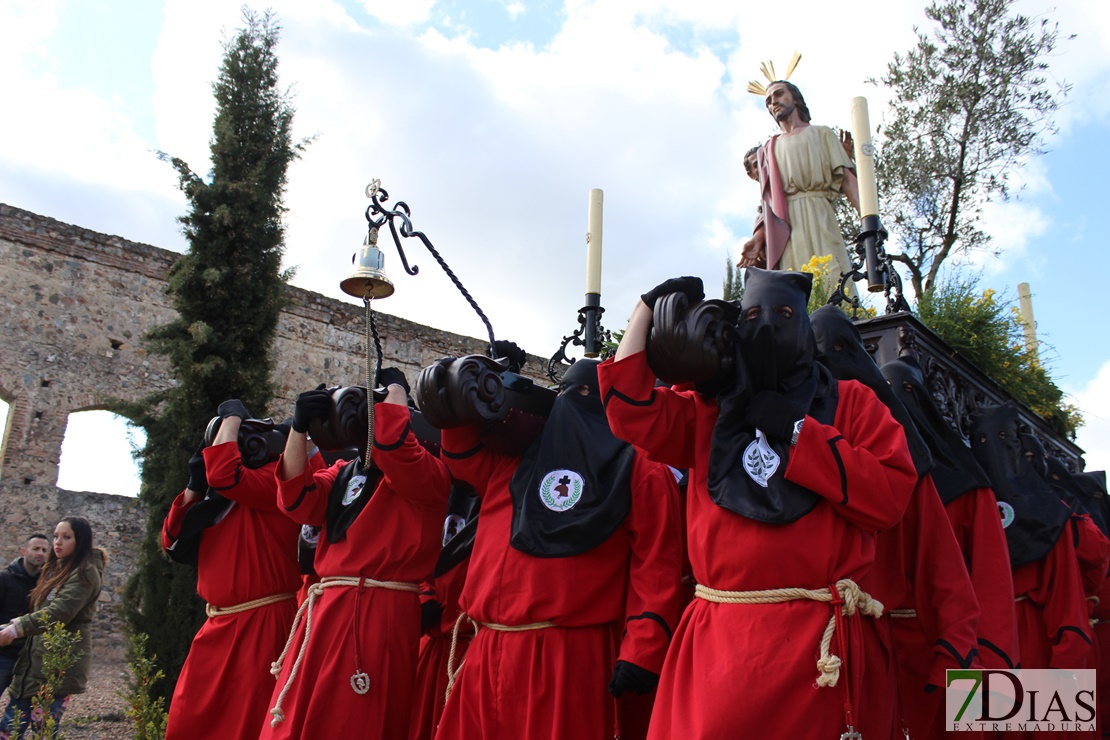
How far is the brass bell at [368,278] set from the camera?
134 inches

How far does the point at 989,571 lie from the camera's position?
296 cm

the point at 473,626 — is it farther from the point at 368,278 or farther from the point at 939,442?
the point at 939,442

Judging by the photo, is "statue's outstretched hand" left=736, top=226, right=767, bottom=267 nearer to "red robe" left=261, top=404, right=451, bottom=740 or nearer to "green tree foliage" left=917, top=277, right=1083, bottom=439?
"green tree foliage" left=917, top=277, right=1083, bottom=439

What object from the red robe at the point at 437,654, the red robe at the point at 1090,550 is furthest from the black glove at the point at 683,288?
the red robe at the point at 1090,550

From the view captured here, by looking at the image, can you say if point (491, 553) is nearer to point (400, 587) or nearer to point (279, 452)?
point (400, 587)

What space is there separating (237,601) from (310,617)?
880 mm

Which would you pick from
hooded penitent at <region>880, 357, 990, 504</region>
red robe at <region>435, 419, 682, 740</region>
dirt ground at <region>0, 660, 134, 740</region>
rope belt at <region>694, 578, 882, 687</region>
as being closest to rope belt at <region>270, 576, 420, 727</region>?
red robe at <region>435, 419, 682, 740</region>

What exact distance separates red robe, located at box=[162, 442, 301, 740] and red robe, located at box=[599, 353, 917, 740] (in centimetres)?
253

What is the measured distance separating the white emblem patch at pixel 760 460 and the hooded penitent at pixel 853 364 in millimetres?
666

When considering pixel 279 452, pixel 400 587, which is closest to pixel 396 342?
pixel 279 452

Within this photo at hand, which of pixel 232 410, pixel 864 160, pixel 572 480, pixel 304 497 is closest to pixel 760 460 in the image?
pixel 572 480

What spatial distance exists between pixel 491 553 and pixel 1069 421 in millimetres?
4822

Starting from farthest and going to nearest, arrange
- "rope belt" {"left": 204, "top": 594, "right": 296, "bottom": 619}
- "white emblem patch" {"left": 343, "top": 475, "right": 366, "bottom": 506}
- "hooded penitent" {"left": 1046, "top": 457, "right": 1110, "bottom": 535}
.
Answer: "hooded penitent" {"left": 1046, "top": 457, "right": 1110, "bottom": 535}, "rope belt" {"left": 204, "top": 594, "right": 296, "bottom": 619}, "white emblem patch" {"left": 343, "top": 475, "right": 366, "bottom": 506}

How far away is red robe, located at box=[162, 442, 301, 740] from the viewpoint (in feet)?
13.6
